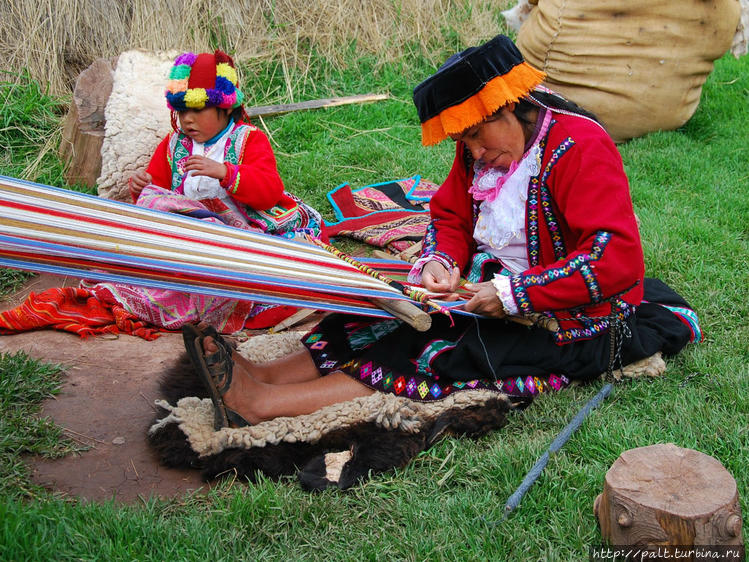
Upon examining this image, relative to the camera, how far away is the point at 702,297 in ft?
11.4

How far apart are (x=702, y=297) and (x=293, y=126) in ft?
11.0

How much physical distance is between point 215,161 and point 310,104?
8.45ft

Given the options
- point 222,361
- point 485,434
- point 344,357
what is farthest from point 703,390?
point 222,361

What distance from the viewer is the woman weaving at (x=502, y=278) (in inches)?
96.0

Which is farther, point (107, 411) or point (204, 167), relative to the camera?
point (204, 167)

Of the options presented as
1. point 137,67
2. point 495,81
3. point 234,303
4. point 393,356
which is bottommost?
point 234,303

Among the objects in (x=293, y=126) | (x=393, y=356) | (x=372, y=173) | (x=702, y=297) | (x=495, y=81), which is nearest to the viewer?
(x=495, y=81)

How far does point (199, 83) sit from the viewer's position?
3.54m

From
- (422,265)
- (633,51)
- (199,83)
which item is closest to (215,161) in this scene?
(199,83)

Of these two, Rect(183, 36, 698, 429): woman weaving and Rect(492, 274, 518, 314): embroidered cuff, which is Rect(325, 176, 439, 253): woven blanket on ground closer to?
Rect(183, 36, 698, 429): woman weaving

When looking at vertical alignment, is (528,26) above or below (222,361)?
above

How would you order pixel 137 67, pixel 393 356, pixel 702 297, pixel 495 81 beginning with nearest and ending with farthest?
pixel 495 81 < pixel 393 356 < pixel 702 297 < pixel 137 67

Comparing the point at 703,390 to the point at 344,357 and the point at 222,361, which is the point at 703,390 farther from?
the point at 222,361

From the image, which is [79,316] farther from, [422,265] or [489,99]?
[489,99]
